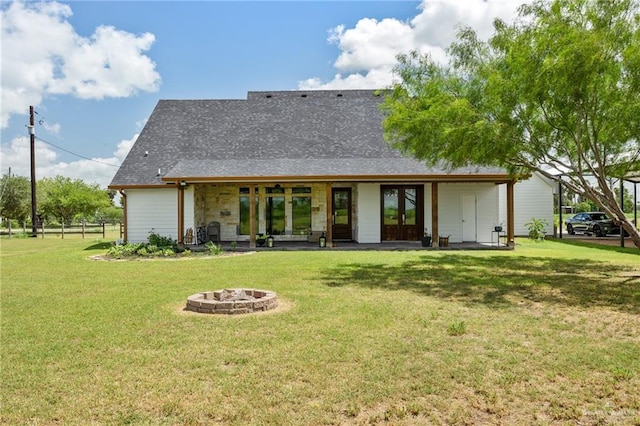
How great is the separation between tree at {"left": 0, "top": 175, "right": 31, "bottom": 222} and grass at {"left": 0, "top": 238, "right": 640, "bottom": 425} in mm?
36710

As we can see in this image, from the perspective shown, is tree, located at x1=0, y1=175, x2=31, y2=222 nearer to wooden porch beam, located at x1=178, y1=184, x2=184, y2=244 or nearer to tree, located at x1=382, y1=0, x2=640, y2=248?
wooden porch beam, located at x1=178, y1=184, x2=184, y2=244

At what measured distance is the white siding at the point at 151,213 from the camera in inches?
679

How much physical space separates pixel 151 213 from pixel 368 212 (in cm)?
862

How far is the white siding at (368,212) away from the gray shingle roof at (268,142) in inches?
41.6

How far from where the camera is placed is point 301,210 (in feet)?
59.6

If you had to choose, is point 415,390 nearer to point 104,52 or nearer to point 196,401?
point 196,401

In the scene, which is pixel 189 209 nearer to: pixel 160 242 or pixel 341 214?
pixel 160 242

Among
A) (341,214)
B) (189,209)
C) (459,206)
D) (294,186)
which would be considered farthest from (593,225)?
(189,209)

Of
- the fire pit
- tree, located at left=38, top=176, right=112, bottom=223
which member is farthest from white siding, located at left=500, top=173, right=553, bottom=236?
tree, located at left=38, top=176, right=112, bottom=223

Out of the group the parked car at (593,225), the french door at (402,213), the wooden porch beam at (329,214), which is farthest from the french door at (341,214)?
the parked car at (593,225)

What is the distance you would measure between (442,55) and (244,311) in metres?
8.20

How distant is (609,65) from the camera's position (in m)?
8.26

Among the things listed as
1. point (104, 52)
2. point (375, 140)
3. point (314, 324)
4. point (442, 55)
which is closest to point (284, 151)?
point (375, 140)

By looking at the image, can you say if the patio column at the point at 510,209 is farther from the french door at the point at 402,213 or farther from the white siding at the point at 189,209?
the white siding at the point at 189,209
